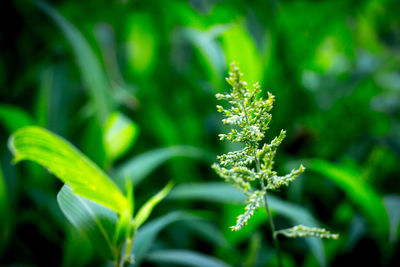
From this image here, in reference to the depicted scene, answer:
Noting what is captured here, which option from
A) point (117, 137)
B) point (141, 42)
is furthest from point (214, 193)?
point (141, 42)

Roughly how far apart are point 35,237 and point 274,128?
0.57 m

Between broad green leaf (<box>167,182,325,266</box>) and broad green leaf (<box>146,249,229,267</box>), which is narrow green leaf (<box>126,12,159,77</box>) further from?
broad green leaf (<box>146,249,229,267</box>)

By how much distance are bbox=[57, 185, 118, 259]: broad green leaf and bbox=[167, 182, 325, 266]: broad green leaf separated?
0.82ft

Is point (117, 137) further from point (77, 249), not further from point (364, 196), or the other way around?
point (364, 196)

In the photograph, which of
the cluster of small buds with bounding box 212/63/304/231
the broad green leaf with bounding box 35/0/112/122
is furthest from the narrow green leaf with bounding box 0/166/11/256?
the cluster of small buds with bounding box 212/63/304/231

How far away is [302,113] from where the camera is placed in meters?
0.94

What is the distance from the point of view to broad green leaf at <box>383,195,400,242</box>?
579 mm

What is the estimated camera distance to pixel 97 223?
382 mm

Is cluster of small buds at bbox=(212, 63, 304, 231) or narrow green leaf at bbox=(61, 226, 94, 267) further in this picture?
narrow green leaf at bbox=(61, 226, 94, 267)

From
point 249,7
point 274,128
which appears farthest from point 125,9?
point 274,128

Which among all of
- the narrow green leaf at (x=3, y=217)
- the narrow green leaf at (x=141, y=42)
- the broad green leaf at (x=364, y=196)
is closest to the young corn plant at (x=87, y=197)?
the narrow green leaf at (x=3, y=217)

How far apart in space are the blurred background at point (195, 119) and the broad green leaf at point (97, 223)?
0.16 meters

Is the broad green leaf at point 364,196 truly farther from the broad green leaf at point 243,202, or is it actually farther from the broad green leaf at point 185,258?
the broad green leaf at point 185,258

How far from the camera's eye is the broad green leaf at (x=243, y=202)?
0.55m
